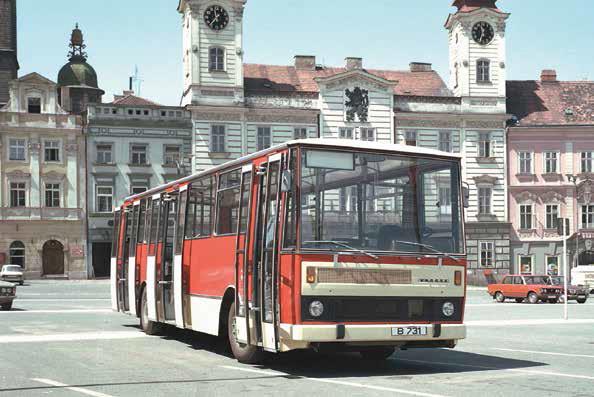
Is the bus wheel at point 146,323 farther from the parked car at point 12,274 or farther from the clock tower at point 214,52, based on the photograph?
the clock tower at point 214,52

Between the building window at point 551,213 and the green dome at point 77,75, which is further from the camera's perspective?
the green dome at point 77,75

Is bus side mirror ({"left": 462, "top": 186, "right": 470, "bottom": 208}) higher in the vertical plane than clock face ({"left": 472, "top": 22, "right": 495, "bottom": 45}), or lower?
lower

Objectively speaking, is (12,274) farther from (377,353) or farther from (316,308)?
(316,308)

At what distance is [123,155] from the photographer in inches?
2368

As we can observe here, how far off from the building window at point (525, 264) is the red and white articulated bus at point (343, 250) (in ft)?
168

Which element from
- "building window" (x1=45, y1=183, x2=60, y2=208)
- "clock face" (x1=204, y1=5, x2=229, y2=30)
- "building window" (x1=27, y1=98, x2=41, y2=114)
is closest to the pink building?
"clock face" (x1=204, y1=5, x2=229, y2=30)

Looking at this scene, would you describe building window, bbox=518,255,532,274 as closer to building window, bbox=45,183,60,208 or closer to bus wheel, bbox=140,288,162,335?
building window, bbox=45,183,60,208

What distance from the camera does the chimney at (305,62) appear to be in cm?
6688

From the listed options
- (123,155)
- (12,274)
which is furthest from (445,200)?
(123,155)

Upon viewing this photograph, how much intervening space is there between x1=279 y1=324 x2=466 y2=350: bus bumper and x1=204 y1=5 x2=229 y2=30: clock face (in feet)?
164

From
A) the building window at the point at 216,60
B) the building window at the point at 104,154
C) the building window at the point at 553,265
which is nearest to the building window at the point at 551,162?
the building window at the point at 553,265

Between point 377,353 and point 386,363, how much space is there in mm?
407

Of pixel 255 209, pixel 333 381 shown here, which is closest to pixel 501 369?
pixel 333 381

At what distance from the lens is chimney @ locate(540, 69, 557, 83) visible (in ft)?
228
